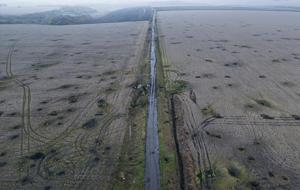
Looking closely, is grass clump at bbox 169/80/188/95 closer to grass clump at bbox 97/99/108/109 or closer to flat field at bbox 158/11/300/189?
flat field at bbox 158/11/300/189

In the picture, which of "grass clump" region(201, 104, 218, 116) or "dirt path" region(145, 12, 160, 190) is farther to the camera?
"grass clump" region(201, 104, 218, 116)

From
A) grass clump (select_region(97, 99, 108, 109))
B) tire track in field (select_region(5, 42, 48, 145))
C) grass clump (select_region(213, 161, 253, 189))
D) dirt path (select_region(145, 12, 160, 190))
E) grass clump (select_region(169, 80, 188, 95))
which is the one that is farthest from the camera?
grass clump (select_region(169, 80, 188, 95))

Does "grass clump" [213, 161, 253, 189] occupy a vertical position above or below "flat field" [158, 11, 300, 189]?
below

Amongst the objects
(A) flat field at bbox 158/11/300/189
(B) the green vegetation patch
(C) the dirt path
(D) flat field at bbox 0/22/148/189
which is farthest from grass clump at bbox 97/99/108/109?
(B) the green vegetation patch

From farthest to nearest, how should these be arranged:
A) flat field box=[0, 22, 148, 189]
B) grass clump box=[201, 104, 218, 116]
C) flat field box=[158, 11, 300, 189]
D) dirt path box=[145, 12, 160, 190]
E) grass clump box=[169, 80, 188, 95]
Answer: grass clump box=[169, 80, 188, 95] < grass clump box=[201, 104, 218, 116] < flat field box=[0, 22, 148, 189] < flat field box=[158, 11, 300, 189] < dirt path box=[145, 12, 160, 190]

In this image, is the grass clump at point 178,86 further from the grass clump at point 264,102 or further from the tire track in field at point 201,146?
the grass clump at point 264,102

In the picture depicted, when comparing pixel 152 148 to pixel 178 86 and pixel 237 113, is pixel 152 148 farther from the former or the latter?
pixel 178 86

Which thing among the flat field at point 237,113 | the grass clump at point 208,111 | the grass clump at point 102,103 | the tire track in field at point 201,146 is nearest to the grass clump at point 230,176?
the flat field at point 237,113
